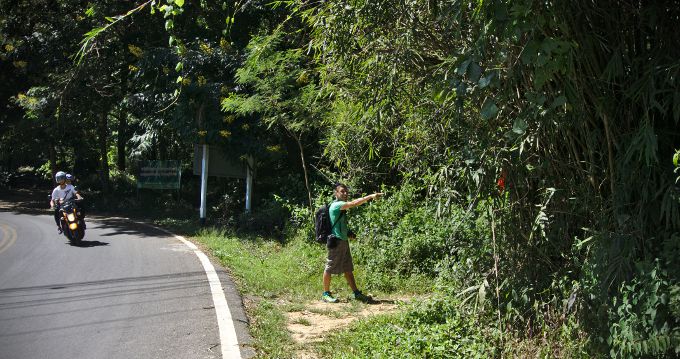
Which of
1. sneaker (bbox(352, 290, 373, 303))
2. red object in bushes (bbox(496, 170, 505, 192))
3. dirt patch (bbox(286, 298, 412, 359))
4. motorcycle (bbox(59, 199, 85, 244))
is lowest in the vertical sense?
dirt patch (bbox(286, 298, 412, 359))

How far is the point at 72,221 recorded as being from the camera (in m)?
13.7

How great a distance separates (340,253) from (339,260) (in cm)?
10

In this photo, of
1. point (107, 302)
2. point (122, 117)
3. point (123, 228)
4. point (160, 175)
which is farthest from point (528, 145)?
point (122, 117)

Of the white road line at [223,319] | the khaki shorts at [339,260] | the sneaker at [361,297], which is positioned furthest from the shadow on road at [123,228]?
the sneaker at [361,297]

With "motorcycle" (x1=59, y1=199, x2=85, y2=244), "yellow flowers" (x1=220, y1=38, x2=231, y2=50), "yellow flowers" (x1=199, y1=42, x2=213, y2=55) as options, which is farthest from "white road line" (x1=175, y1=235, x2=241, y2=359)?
"yellow flowers" (x1=199, y1=42, x2=213, y2=55)

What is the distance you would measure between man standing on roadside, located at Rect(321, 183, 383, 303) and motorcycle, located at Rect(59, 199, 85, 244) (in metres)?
7.22

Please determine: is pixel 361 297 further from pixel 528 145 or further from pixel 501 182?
pixel 528 145

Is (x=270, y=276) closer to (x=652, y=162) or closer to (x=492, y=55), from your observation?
(x=492, y=55)

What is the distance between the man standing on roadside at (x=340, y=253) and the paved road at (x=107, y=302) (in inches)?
53.5

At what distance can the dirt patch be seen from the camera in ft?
23.5

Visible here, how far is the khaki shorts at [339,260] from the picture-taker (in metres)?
8.91

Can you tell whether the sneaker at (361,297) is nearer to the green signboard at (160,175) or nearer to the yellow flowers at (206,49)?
the yellow flowers at (206,49)

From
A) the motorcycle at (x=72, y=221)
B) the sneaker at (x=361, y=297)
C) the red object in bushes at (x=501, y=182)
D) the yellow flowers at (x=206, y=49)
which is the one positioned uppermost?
the yellow flowers at (x=206, y=49)

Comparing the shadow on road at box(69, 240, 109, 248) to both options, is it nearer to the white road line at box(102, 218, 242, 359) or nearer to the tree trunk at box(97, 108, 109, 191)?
the white road line at box(102, 218, 242, 359)
